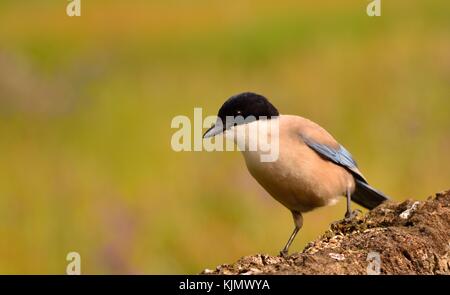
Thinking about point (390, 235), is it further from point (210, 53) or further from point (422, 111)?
point (210, 53)

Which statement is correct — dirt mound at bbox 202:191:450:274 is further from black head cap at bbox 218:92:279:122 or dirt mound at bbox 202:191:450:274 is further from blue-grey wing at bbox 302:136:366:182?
blue-grey wing at bbox 302:136:366:182

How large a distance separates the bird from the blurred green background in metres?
2.27

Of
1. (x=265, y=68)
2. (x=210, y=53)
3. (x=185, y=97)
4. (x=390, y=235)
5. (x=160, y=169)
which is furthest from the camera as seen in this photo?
(x=210, y=53)

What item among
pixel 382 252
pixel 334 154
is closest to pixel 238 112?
pixel 334 154

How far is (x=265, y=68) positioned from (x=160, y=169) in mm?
3772

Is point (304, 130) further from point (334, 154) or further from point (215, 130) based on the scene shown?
point (215, 130)

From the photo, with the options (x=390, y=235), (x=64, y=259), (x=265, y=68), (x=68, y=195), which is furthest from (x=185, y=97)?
(x=390, y=235)

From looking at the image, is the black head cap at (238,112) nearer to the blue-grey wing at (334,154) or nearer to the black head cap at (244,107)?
the black head cap at (244,107)

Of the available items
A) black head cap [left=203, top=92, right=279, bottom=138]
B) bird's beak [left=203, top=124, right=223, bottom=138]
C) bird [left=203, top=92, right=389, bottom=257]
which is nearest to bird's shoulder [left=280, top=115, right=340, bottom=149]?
bird [left=203, top=92, right=389, bottom=257]

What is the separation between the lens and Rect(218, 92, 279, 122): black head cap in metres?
8.00

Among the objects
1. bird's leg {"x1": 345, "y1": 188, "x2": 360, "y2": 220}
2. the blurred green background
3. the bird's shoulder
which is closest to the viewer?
bird's leg {"x1": 345, "y1": 188, "x2": 360, "y2": 220}

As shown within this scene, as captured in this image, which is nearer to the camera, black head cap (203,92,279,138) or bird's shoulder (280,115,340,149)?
black head cap (203,92,279,138)

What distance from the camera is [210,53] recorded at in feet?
57.9

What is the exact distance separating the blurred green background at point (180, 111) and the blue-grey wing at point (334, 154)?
6.44 ft
